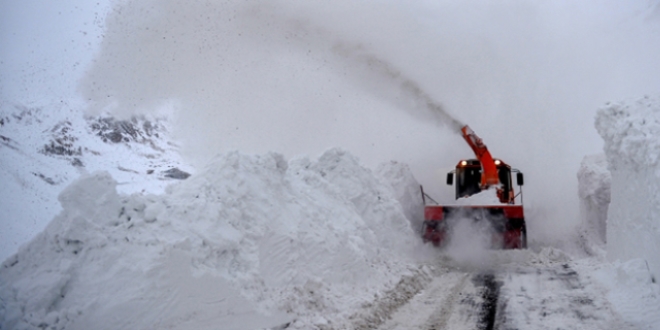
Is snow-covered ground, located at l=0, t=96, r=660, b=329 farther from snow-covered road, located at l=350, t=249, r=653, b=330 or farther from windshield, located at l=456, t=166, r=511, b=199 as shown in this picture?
windshield, located at l=456, t=166, r=511, b=199

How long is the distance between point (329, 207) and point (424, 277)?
88.1 inches

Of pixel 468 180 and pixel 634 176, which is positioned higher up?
pixel 468 180

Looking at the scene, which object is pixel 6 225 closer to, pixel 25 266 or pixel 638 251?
pixel 25 266

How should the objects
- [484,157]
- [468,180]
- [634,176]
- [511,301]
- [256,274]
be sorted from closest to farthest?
[256,274] → [511,301] → [634,176] → [484,157] → [468,180]

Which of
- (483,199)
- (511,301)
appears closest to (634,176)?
(511,301)

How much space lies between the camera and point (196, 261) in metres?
6.30

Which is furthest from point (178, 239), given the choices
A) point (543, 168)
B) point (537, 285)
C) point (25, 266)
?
point (543, 168)

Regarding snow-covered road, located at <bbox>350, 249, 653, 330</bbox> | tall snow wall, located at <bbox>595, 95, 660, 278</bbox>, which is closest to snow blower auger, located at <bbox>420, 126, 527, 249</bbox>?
snow-covered road, located at <bbox>350, 249, 653, 330</bbox>

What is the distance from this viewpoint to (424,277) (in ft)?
32.6

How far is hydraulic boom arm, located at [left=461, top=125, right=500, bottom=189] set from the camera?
1466 centimetres

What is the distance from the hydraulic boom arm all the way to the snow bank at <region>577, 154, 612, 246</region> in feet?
10.5

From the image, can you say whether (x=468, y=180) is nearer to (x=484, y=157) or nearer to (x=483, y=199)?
(x=484, y=157)

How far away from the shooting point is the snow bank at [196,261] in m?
5.56

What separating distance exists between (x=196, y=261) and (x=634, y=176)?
6.91 m
